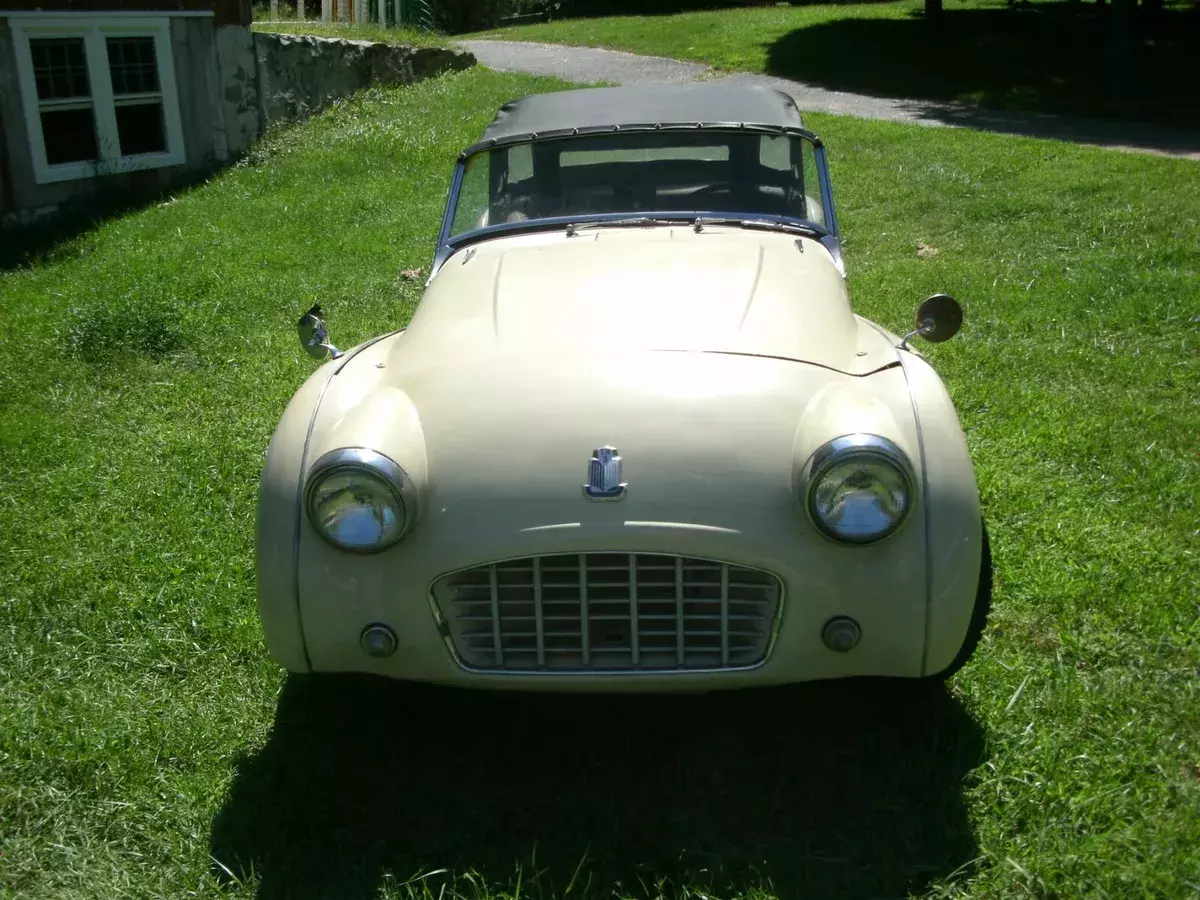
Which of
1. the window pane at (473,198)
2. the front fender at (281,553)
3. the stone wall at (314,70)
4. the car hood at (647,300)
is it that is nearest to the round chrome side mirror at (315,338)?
the car hood at (647,300)

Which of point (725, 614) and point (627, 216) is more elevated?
point (627, 216)

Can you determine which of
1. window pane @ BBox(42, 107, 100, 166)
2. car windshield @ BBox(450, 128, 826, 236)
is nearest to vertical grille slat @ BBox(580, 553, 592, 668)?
car windshield @ BBox(450, 128, 826, 236)

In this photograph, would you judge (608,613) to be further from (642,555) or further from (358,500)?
(358,500)

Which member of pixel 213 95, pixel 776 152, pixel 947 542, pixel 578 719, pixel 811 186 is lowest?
pixel 578 719

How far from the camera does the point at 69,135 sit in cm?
1088

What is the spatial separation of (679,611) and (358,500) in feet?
2.57

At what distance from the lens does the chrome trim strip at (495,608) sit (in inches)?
107

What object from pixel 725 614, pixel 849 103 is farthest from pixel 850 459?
pixel 849 103

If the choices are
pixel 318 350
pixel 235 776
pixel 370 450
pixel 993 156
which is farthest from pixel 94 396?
pixel 993 156

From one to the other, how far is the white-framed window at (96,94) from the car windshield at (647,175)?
7.77 meters

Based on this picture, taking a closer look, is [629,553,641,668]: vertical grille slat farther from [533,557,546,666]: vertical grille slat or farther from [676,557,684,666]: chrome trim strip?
[533,557,546,666]: vertical grille slat

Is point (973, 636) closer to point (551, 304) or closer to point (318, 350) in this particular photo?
point (551, 304)

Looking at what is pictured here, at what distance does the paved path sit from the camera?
12.0 metres

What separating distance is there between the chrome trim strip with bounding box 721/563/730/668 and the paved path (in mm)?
9961
